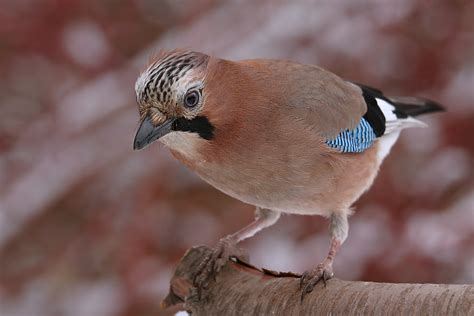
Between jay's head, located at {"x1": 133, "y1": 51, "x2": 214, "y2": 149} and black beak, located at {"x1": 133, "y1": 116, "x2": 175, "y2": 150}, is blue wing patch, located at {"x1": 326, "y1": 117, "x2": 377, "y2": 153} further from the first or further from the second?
black beak, located at {"x1": 133, "y1": 116, "x2": 175, "y2": 150}

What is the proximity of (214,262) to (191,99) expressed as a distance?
381 millimetres

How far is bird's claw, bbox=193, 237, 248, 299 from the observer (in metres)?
1.85

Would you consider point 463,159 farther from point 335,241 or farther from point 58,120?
point 58,120

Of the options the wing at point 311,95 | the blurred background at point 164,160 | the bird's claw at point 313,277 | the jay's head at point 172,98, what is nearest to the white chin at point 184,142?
the jay's head at point 172,98

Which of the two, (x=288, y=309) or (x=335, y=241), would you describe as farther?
(x=335, y=241)

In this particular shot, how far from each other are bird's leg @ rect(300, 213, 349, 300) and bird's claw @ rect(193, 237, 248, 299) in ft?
0.69

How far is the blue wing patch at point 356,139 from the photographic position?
205 cm

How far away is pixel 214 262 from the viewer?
73.9 inches

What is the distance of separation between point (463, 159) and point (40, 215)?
160 centimetres

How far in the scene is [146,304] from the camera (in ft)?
10.2

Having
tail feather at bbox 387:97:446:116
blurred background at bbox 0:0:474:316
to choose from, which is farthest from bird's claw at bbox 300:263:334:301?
blurred background at bbox 0:0:474:316

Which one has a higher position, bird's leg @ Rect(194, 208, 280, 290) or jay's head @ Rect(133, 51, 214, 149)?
jay's head @ Rect(133, 51, 214, 149)

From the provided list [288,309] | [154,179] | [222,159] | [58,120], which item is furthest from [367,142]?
[58,120]

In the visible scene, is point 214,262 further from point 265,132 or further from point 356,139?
point 356,139
